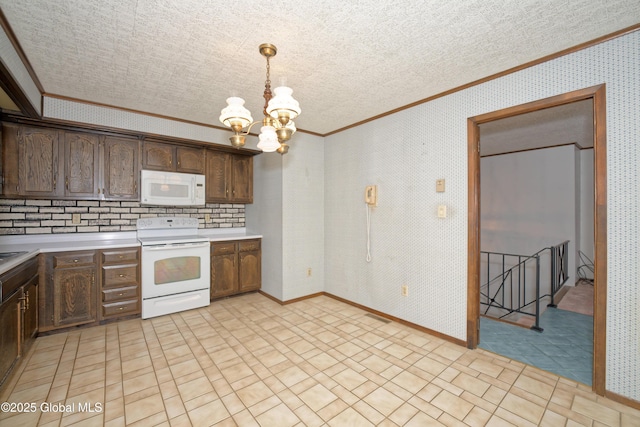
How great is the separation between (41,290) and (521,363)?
4469 mm

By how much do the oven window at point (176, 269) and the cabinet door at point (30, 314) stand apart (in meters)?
0.98

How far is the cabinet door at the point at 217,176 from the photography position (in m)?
3.90

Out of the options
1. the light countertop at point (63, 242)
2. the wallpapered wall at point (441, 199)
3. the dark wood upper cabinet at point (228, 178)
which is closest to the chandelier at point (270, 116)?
the wallpapered wall at point (441, 199)

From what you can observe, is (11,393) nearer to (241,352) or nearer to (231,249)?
(241,352)

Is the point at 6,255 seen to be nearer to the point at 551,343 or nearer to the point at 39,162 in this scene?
the point at 39,162

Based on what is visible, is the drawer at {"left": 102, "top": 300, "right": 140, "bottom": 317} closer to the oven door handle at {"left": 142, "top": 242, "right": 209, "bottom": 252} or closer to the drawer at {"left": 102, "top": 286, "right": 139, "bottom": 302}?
the drawer at {"left": 102, "top": 286, "right": 139, "bottom": 302}

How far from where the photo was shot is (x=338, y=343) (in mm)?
2682

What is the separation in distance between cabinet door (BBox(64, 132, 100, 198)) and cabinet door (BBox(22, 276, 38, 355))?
98cm

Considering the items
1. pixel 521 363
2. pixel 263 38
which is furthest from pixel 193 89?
pixel 521 363

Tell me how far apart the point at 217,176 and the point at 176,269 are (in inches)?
54.6

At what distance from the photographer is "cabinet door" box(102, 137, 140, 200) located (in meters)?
3.21

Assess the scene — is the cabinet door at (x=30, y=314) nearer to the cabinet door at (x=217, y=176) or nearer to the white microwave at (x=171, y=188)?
the white microwave at (x=171, y=188)

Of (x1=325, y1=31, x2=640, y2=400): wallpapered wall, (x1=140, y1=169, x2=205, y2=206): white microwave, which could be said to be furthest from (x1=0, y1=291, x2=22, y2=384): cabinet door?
(x1=325, y1=31, x2=640, y2=400): wallpapered wall

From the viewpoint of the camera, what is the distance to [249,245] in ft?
13.5
